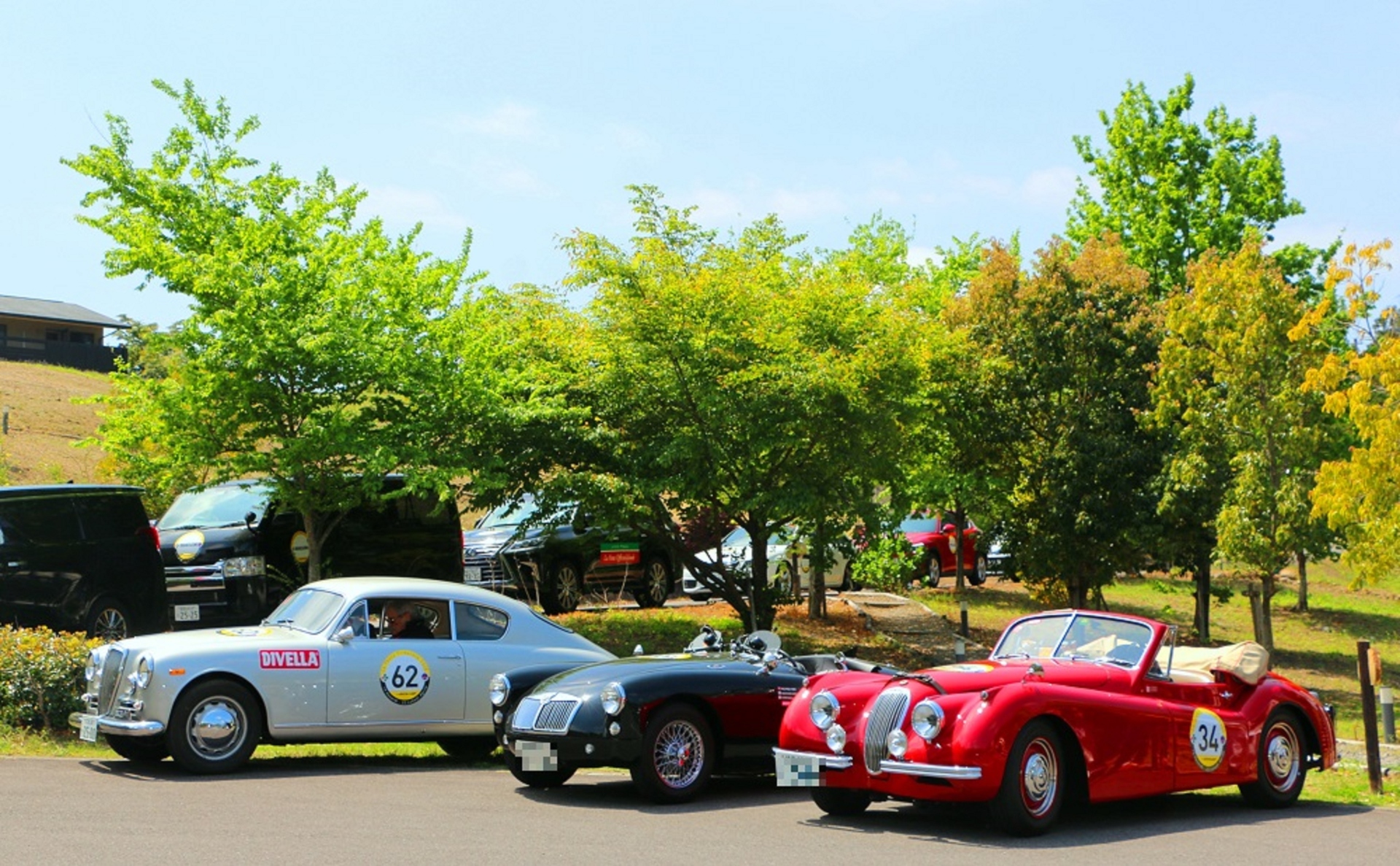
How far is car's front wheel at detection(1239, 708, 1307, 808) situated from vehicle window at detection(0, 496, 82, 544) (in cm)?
1126

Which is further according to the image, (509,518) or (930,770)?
(509,518)

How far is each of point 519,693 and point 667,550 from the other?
35.5 ft

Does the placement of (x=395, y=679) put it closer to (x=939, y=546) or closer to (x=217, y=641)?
(x=217, y=641)

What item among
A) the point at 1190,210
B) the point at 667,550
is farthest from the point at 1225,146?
the point at 667,550

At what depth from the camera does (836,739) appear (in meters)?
9.06

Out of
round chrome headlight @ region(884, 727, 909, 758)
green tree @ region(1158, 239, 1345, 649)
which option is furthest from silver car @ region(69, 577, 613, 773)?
green tree @ region(1158, 239, 1345, 649)

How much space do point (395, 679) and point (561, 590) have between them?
968 centimetres

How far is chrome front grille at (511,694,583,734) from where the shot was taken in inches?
394

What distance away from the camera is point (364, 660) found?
11.4m

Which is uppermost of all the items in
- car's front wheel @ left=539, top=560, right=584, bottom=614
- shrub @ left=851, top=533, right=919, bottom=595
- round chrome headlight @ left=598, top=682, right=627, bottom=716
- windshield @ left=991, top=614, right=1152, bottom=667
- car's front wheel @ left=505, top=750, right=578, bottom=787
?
shrub @ left=851, top=533, right=919, bottom=595

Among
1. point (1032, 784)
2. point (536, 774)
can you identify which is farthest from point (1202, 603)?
point (1032, 784)

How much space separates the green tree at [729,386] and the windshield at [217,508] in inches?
144

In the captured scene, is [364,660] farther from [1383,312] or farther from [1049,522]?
[1383,312]

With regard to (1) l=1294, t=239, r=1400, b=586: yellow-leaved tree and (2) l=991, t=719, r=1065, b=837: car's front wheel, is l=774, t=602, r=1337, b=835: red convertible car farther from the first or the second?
(1) l=1294, t=239, r=1400, b=586: yellow-leaved tree
